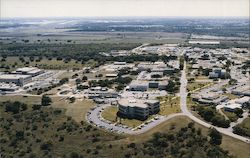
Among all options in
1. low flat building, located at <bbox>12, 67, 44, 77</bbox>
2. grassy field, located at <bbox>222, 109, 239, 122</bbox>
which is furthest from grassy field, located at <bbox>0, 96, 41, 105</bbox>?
grassy field, located at <bbox>222, 109, 239, 122</bbox>

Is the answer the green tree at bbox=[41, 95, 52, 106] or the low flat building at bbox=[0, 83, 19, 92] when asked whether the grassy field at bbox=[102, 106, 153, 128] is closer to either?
the green tree at bbox=[41, 95, 52, 106]

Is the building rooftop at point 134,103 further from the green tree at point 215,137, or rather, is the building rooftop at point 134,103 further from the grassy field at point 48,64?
the grassy field at point 48,64

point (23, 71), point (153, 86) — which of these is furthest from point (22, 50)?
point (153, 86)

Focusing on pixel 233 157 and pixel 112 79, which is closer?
pixel 233 157

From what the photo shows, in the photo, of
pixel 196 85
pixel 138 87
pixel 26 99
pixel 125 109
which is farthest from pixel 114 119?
pixel 196 85

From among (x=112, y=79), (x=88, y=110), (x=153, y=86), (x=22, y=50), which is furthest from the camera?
(x=22, y=50)

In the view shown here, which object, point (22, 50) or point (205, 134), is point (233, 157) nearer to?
point (205, 134)

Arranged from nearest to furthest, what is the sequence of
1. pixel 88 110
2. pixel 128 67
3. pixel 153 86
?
pixel 88 110 < pixel 153 86 < pixel 128 67

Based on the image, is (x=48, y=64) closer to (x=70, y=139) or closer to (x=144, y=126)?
(x=144, y=126)
